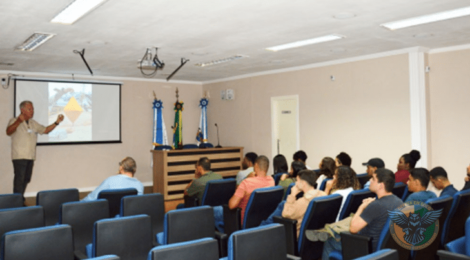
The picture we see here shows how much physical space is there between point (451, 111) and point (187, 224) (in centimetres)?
536

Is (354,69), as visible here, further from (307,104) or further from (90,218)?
(90,218)

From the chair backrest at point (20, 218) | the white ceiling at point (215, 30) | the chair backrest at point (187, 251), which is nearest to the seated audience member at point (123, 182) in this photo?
the chair backrest at point (20, 218)

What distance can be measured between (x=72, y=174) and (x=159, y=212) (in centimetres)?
626

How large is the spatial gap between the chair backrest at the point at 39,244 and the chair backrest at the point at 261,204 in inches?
72.8

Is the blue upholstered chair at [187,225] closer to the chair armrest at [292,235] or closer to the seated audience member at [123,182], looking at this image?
the chair armrest at [292,235]

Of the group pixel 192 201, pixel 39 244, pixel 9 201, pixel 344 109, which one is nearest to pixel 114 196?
pixel 9 201

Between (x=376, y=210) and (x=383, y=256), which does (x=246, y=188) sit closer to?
(x=376, y=210)

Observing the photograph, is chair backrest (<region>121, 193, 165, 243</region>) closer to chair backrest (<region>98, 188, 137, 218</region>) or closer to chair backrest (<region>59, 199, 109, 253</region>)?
chair backrest (<region>59, 199, 109, 253</region>)

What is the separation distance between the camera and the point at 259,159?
4816mm

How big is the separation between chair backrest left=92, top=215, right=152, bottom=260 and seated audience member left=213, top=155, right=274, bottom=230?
1.60 m

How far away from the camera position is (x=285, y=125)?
8906 mm

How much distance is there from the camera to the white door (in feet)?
28.4

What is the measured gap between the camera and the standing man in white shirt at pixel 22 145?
22.0 ft

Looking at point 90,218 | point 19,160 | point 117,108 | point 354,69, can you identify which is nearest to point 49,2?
point 90,218
